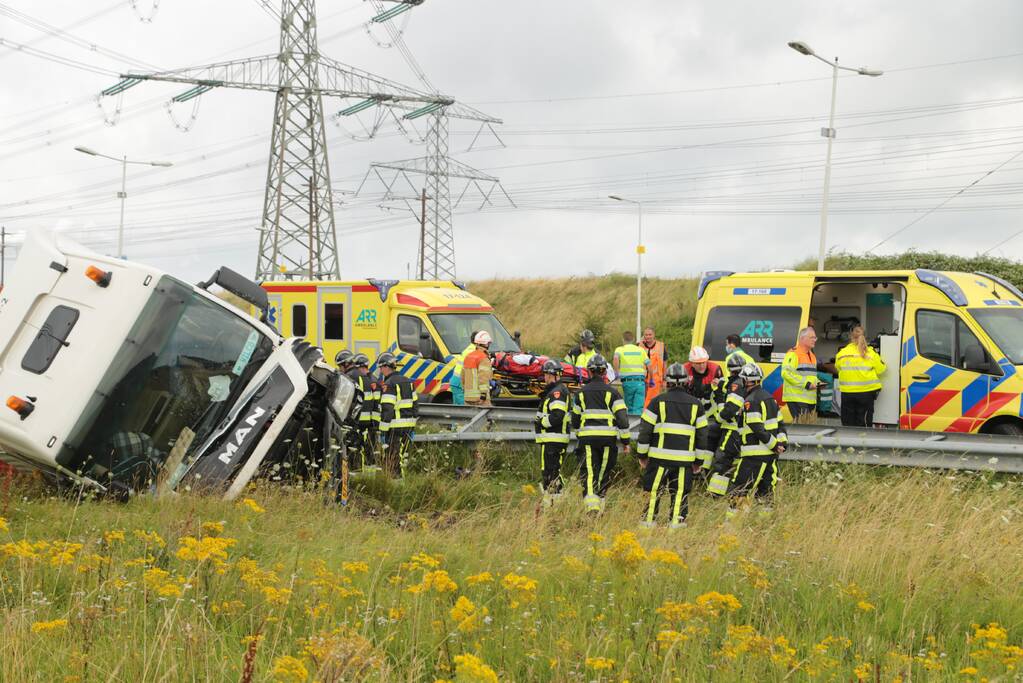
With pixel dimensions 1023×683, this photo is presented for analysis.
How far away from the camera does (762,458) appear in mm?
8539

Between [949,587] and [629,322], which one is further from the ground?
[629,322]

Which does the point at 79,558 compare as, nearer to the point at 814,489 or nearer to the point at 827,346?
the point at 814,489

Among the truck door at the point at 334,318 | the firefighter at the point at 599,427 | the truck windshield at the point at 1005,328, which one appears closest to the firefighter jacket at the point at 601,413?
the firefighter at the point at 599,427

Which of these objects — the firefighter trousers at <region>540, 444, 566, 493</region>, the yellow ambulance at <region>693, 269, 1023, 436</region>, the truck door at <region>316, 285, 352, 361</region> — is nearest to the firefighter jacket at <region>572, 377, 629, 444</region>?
the firefighter trousers at <region>540, 444, 566, 493</region>

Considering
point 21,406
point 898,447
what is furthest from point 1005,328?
point 21,406

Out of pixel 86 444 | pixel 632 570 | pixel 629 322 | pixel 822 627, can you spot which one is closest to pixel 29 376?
pixel 86 444

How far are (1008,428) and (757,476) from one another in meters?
3.75

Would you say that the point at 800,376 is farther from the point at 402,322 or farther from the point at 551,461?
the point at 402,322

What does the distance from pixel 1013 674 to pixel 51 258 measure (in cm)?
712

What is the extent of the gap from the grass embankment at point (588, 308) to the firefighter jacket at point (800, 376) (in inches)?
707

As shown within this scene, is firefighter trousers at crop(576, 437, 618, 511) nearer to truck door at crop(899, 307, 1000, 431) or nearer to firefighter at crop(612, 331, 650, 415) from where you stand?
truck door at crop(899, 307, 1000, 431)

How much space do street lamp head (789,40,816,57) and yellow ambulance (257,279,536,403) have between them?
30.5ft

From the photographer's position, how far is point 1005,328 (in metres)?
10.8

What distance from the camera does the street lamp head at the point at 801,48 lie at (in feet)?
67.5
